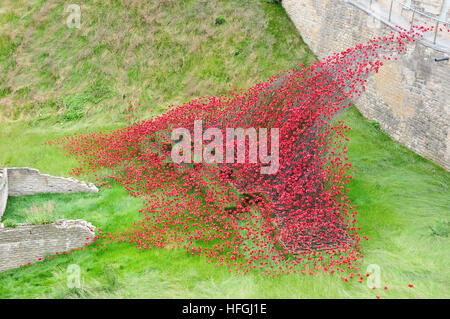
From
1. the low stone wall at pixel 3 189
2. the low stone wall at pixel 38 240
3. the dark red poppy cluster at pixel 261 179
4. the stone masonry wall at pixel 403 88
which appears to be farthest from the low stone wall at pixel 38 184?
the stone masonry wall at pixel 403 88

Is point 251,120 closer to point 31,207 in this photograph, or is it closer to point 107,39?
point 31,207

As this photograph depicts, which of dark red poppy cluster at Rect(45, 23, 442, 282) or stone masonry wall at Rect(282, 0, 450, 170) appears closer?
dark red poppy cluster at Rect(45, 23, 442, 282)

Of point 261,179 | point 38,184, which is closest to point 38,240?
point 38,184

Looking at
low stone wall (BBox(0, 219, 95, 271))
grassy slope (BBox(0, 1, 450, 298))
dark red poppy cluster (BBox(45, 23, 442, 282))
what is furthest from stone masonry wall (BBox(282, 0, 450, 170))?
low stone wall (BBox(0, 219, 95, 271))

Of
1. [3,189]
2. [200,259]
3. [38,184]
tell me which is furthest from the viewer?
[38,184]

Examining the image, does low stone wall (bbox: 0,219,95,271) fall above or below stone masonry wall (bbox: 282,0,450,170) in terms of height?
below

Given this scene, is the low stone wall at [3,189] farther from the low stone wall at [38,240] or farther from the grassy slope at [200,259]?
the low stone wall at [38,240]

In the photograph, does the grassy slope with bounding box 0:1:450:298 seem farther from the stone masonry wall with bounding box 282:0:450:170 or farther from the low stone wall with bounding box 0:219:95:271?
the stone masonry wall with bounding box 282:0:450:170

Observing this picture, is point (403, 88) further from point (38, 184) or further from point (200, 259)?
point (38, 184)
